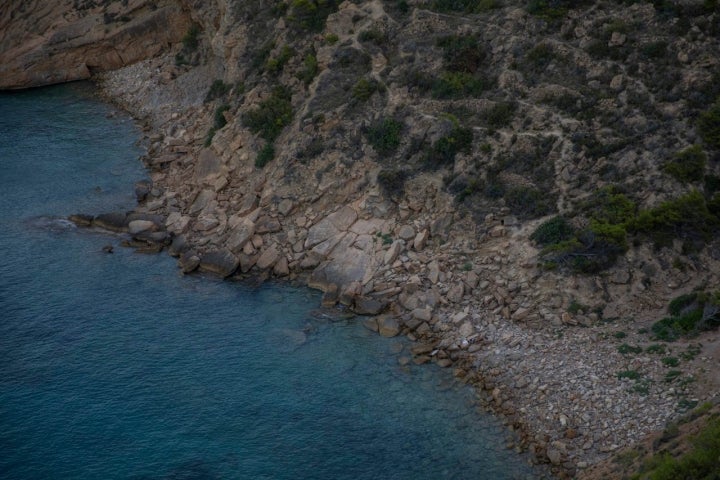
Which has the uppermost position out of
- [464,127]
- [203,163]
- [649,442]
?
[464,127]

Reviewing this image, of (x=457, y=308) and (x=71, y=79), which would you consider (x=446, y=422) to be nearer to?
(x=457, y=308)

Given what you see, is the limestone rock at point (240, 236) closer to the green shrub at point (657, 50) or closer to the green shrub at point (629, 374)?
the green shrub at point (629, 374)

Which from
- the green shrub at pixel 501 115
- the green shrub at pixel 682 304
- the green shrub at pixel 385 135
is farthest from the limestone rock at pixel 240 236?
the green shrub at pixel 682 304

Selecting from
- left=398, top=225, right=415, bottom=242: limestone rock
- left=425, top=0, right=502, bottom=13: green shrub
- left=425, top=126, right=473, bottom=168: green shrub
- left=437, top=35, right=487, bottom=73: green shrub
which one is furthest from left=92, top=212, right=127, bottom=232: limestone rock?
left=425, top=0, right=502, bottom=13: green shrub

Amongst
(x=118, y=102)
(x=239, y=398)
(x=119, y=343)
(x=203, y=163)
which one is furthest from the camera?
(x=118, y=102)

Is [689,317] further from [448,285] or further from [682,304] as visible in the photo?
[448,285]

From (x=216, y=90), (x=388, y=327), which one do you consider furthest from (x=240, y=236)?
(x=216, y=90)

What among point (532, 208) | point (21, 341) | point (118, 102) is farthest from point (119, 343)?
point (118, 102)
